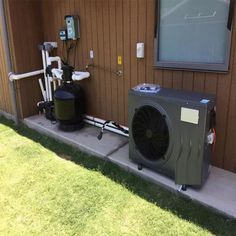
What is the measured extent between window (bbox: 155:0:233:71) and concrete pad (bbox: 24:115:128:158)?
104 cm

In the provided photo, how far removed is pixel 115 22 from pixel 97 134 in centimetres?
135

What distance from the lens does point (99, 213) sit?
6.84 feet

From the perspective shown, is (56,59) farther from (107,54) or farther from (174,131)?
(174,131)

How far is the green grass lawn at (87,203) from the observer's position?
6.34ft

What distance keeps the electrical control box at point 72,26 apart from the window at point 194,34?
1.22 m

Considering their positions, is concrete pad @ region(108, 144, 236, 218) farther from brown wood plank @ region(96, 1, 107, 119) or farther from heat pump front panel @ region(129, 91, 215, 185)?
brown wood plank @ region(96, 1, 107, 119)

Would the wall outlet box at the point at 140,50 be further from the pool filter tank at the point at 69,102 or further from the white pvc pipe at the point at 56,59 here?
the white pvc pipe at the point at 56,59

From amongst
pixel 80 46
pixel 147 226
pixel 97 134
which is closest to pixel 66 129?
pixel 97 134

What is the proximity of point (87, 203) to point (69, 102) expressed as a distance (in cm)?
146

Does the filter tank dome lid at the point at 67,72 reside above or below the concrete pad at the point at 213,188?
above

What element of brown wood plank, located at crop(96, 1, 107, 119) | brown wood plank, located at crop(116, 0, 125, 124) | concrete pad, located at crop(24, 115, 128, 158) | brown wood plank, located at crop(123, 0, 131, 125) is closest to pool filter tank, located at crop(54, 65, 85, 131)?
concrete pad, located at crop(24, 115, 128, 158)

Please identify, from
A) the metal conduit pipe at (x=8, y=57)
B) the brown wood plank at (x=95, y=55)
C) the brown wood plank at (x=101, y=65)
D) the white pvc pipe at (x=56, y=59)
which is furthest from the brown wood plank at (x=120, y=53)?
the metal conduit pipe at (x=8, y=57)

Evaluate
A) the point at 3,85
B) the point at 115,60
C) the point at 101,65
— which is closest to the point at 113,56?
the point at 115,60

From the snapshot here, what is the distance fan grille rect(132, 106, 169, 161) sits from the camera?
2.27 m
